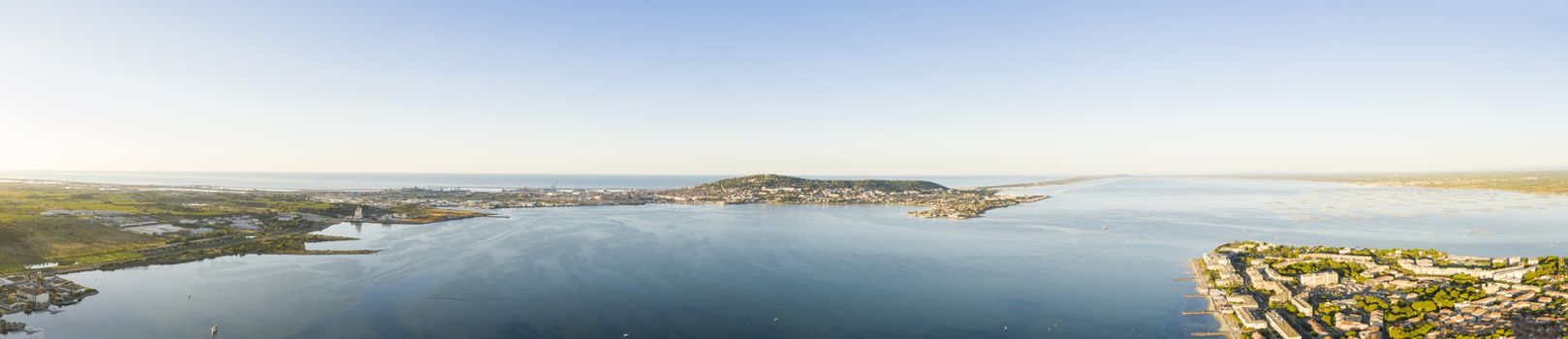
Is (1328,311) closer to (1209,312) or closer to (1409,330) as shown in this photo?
(1409,330)

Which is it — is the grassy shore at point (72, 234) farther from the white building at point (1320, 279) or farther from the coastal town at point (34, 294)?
the white building at point (1320, 279)

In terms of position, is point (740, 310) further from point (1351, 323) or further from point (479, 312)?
point (1351, 323)

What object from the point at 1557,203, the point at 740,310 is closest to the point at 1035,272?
the point at 740,310

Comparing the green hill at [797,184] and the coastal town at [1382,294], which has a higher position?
the green hill at [797,184]

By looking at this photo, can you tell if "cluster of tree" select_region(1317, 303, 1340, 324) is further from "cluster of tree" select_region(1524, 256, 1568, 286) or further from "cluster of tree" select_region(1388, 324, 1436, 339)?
"cluster of tree" select_region(1524, 256, 1568, 286)

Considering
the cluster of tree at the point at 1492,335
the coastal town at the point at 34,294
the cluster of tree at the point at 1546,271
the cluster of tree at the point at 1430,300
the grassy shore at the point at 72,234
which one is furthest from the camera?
the grassy shore at the point at 72,234

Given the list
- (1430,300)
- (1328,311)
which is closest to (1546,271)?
(1430,300)

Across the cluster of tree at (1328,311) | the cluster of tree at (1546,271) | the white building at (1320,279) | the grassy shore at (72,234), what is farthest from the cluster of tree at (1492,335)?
the grassy shore at (72,234)
